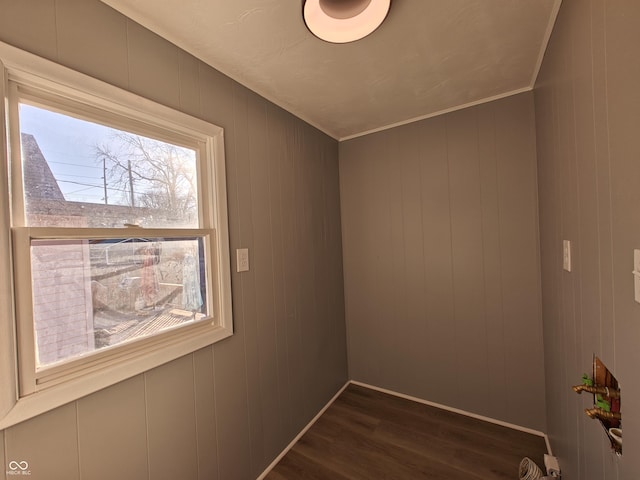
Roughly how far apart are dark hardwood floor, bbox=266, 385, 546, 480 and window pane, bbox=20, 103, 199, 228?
1669 millimetres

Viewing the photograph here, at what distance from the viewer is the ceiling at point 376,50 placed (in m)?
1.09

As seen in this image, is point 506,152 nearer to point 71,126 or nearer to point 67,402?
point 71,126

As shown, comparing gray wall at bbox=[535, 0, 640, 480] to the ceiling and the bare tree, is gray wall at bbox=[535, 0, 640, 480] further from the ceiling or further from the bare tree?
the bare tree

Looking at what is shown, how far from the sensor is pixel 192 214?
A: 1.34m

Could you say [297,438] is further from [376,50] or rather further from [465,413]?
[376,50]

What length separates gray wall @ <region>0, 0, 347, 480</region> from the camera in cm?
89

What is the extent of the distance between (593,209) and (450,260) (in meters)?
1.27

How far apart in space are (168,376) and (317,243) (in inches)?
53.3

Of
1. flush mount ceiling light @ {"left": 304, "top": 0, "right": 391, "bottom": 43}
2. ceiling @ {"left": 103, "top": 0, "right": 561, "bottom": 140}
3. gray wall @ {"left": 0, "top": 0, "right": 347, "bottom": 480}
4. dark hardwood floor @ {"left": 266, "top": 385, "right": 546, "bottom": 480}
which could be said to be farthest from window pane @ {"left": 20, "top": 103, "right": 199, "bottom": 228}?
dark hardwood floor @ {"left": 266, "top": 385, "right": 546, "bottom": 480}

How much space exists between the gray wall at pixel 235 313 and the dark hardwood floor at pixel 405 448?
0.17 m

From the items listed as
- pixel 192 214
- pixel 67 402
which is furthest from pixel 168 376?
pixel 192 214

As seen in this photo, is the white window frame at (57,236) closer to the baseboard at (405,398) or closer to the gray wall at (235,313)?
the gray wall at (235,313)

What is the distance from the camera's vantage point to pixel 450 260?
2.04 metres

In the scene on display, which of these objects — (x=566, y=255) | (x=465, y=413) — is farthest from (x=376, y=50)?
(x=465, y=413)
